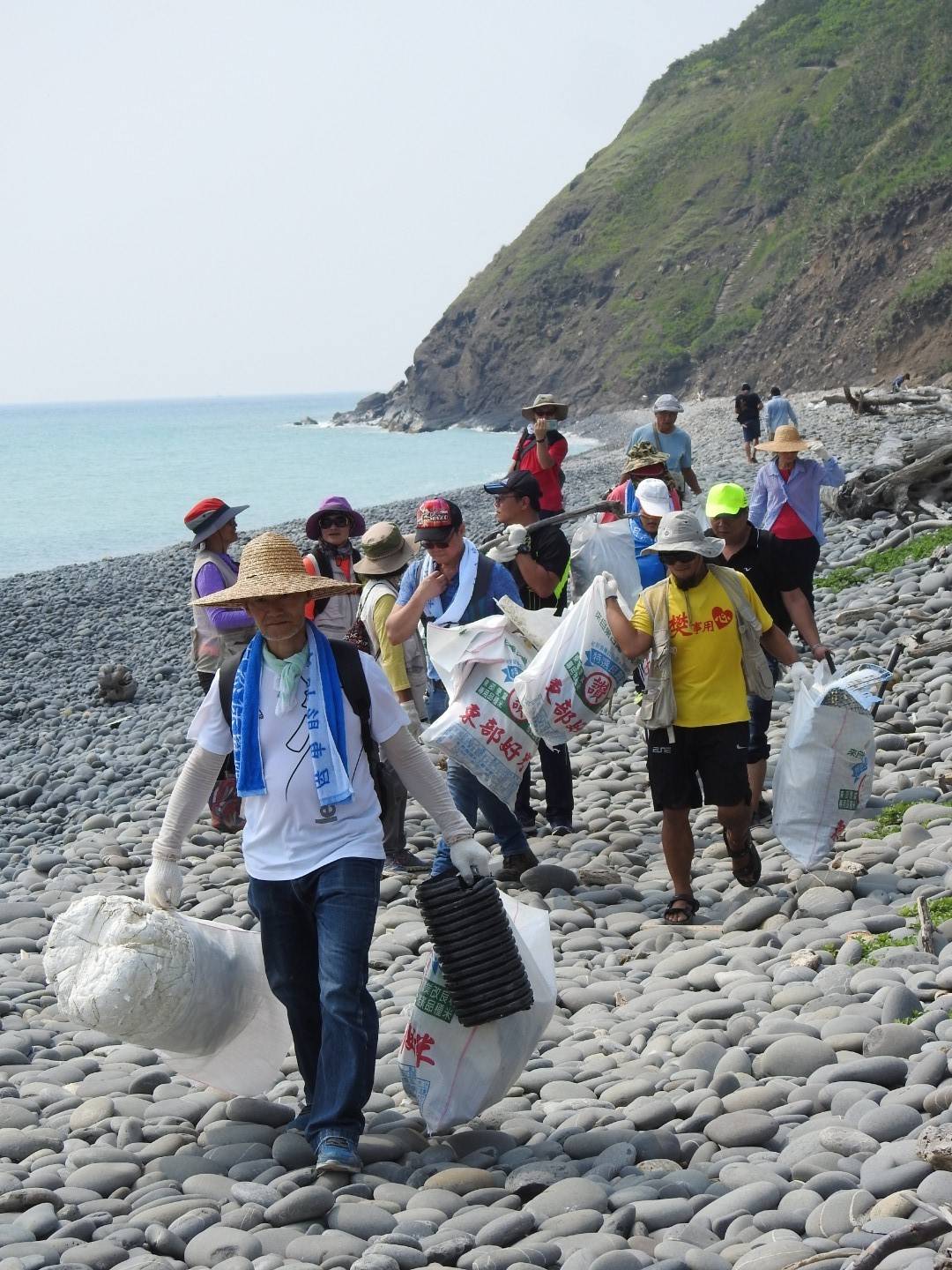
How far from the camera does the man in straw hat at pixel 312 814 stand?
14.0ft

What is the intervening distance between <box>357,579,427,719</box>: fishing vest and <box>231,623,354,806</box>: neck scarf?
301 centimetres

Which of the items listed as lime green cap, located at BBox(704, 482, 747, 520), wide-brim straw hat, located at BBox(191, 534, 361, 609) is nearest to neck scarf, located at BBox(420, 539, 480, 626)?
lime green cap, located at BBox(704, 482, 747, 520)

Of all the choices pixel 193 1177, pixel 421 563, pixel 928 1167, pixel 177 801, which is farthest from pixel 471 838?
pixel 421 563

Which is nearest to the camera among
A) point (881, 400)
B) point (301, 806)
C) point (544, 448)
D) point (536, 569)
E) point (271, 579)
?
point (301, 806)

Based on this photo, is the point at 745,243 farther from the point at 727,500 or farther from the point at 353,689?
the point at 353,689

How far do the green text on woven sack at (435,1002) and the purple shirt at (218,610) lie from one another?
141 inches

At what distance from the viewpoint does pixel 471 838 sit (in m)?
4.61

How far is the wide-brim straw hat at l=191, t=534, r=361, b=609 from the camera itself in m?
4.40

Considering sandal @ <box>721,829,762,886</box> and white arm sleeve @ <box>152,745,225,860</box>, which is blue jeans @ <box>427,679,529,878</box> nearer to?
sandal @ <box>721,829,762,886</box>

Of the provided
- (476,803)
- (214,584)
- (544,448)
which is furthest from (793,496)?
(214,584)

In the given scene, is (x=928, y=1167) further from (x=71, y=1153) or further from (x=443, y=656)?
(x=443, y=656)

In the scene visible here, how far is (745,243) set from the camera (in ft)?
290

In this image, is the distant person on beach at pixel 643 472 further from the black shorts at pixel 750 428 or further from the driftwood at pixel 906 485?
the black shorts at pixel 750 428

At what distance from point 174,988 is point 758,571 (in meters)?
4.08
